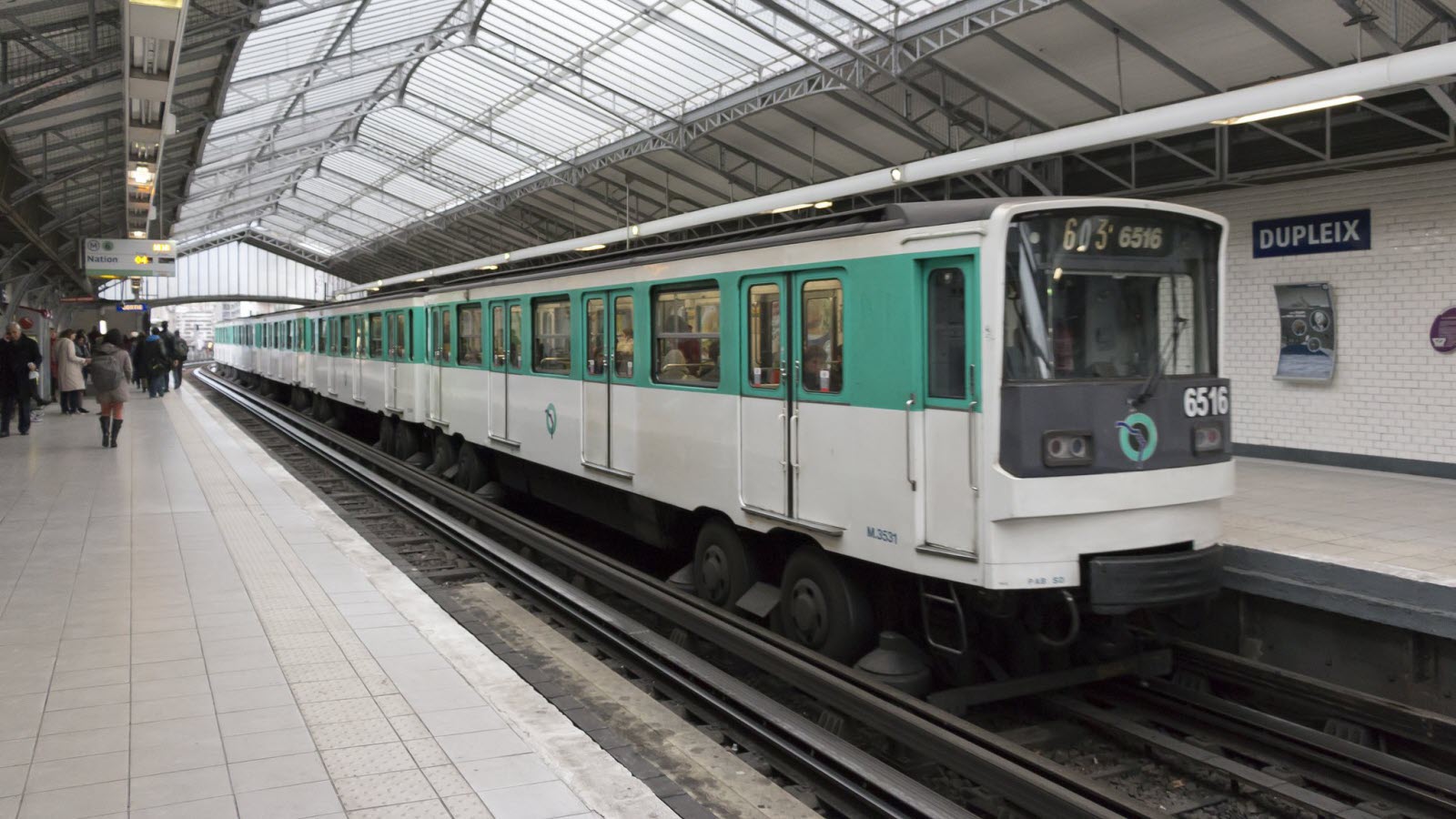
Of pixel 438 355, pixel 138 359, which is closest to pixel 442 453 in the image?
pixel 438 355

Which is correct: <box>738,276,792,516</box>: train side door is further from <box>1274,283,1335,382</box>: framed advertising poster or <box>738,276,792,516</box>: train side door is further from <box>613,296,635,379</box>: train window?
<box>1274,283,1335,382</box>: framed advertising poster

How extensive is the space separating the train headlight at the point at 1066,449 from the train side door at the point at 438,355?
9774 mm

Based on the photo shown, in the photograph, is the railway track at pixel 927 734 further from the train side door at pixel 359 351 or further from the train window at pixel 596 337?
the train side door at pixel 359 351

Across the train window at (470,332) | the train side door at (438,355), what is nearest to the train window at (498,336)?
the train window at (470,332)

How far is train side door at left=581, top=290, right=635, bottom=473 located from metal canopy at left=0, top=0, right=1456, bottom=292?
638 centimetres

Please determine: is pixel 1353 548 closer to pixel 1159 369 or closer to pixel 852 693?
pixel 1159 369

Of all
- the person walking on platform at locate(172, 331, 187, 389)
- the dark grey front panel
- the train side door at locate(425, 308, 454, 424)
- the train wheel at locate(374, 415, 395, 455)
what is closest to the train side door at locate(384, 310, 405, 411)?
the train wheel at locate(374, 415, 395, 455)

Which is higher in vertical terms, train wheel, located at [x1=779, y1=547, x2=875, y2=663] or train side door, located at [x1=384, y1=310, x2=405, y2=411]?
train side door, located at [x1=384, y1=310, x2=405, y2=411]

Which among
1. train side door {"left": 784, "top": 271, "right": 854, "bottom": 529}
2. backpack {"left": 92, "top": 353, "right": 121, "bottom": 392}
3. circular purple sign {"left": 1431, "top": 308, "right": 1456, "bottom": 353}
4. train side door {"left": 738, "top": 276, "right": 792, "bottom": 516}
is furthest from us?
backpack {"left": 92, "top": 353, "right": 121, "bottom": 392}

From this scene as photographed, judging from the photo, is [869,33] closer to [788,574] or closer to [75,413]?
[788,574]

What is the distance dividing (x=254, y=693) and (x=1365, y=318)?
437 inches

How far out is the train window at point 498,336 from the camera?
12.1 metres

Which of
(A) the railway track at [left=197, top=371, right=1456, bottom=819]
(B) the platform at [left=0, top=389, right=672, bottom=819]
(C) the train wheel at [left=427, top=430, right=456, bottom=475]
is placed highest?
(C) the train wheel at [left=427, top=430, right=456, bottom=475]

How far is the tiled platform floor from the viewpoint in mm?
7043
